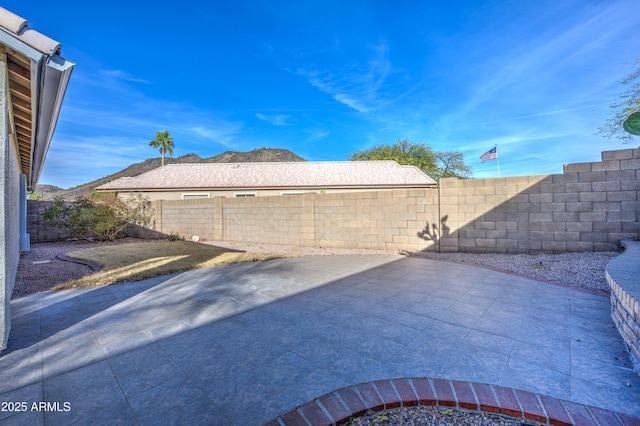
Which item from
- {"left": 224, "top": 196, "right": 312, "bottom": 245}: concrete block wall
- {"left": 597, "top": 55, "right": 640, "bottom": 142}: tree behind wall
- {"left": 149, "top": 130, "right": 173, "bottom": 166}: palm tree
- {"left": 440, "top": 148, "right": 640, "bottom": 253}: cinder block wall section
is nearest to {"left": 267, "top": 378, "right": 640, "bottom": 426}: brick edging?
{"left": 440, "top": 148, "right": 640, "bottom": 253}: cinder block wall section

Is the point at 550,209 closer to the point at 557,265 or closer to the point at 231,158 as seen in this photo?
the point at 557,265

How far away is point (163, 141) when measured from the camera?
34.8 m

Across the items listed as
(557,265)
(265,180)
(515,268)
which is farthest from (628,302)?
(265,180)

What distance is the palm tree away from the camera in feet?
113

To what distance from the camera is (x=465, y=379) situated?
2.16m

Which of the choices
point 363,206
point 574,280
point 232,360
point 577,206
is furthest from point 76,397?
point 577,206

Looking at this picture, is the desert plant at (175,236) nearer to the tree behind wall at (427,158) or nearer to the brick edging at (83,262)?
the brick edging at (83,262)

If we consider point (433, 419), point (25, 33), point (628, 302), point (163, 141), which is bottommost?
point (433, 419)

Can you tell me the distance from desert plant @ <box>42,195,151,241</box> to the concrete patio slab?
9.96 metres

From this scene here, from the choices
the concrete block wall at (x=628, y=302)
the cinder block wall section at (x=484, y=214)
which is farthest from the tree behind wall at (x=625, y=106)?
the concrete block wall at (x=628, y=302)

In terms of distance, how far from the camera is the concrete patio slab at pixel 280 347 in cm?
197

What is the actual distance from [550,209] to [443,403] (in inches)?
276

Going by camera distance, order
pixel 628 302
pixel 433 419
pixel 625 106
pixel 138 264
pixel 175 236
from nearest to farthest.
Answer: pixel 433 419 < pixel 628 302 < pixel 138 264 < pixel 625 106 < pixel 175 236

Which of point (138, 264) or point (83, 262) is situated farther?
point (83, 262)
